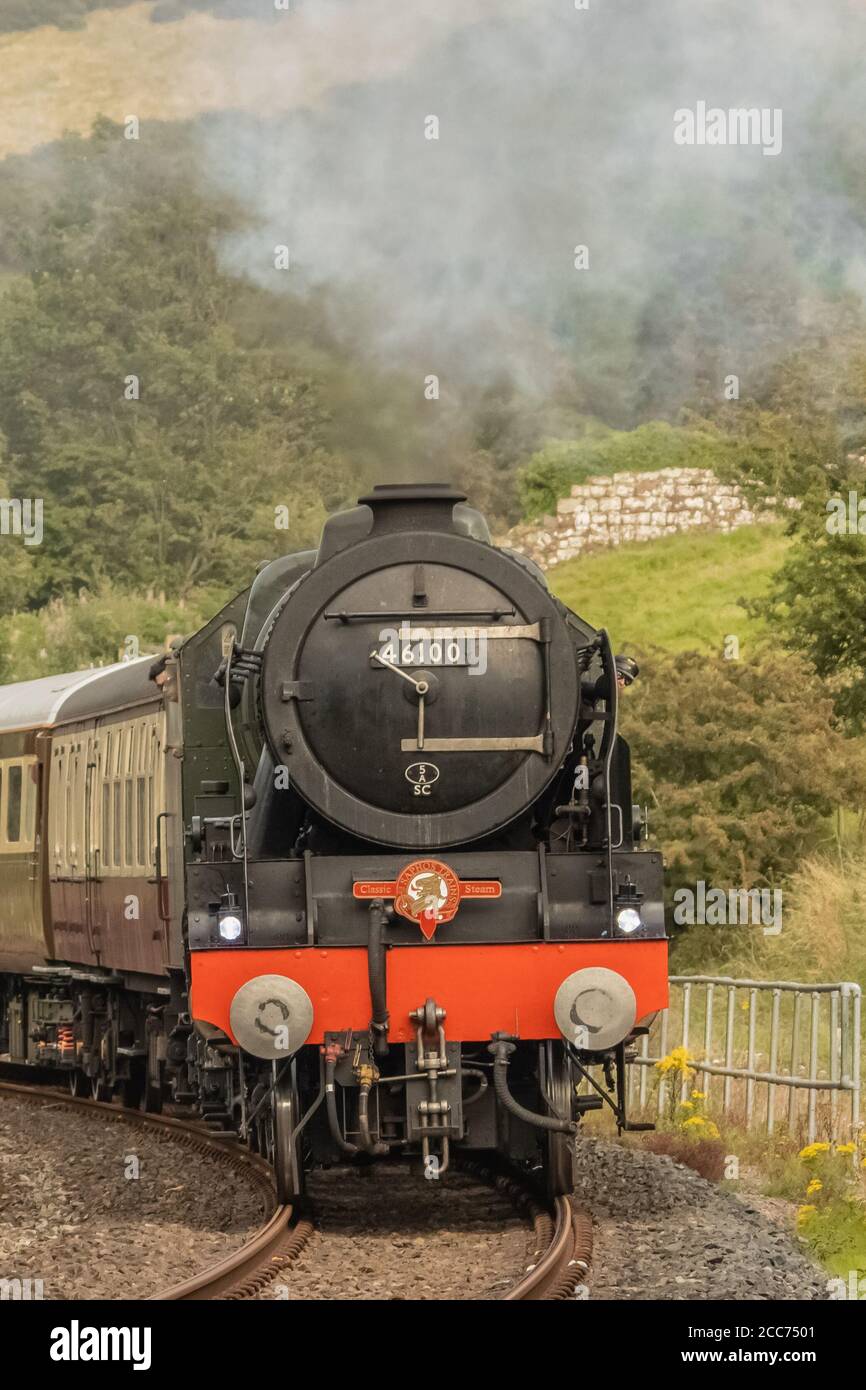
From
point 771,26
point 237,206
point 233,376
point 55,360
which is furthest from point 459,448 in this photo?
point 55,360

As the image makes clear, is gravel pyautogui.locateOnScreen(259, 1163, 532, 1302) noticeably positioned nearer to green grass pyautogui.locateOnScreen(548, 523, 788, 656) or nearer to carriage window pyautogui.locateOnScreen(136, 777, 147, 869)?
carriage window pyautogui.locateOnScreen(136, 777, 147, 869)

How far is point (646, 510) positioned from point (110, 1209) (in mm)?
28989

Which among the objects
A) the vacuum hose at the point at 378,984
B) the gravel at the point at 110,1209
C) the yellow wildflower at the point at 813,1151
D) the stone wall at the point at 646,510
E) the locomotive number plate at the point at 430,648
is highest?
the stone wall at the point at 646,510

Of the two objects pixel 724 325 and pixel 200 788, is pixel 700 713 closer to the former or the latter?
pixel 200 788

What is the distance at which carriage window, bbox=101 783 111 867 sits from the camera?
13.5 meters

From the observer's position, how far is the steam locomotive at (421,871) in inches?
360

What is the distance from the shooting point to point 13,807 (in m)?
17.0

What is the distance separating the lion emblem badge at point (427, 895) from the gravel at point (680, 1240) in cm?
154

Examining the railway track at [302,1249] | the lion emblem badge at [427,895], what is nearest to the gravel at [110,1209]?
the railway track at [302,1249]

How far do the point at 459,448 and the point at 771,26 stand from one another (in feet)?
81.8

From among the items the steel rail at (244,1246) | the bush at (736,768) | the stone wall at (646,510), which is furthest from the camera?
the stone wall at (646,510)

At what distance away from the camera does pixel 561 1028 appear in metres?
9.09

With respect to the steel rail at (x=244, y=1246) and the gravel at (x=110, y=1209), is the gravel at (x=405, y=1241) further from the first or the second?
the gravel at (x=110, y=1209)

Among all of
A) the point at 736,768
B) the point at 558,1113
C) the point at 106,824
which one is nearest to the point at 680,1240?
the point at 558,1113
